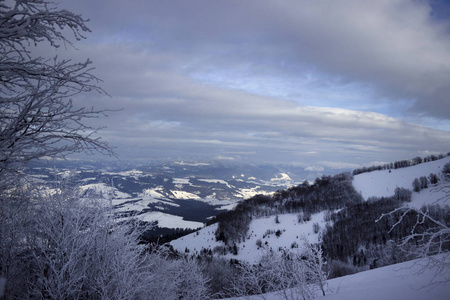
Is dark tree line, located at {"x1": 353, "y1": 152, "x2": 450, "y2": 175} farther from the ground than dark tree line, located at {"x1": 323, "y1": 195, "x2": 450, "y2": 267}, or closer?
farther from the ground

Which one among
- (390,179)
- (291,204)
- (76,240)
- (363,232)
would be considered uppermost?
(76,240)

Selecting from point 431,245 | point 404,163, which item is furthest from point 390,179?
point 431,245

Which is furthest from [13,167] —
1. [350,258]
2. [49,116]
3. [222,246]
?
[222,246]

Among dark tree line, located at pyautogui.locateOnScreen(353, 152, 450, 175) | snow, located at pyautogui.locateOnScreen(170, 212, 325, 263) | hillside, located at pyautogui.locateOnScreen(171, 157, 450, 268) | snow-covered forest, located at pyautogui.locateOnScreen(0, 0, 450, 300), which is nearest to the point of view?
snow-covered forest, located at pyautogui.locateOnScreen(0, 0, 450, 300)

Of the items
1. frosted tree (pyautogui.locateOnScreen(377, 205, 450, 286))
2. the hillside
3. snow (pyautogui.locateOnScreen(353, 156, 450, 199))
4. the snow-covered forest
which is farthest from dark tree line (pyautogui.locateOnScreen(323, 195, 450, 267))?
frosted tree (pyautogui.locateOnScreen(377, 205, 450, 286))

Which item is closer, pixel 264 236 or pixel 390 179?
pixel 264 236

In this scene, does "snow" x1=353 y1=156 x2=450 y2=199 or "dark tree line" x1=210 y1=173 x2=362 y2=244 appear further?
"snow" x1=353 y1=156 x2=450 y2=199

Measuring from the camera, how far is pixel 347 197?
13962cm

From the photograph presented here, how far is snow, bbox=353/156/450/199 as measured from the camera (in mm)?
→ 147125

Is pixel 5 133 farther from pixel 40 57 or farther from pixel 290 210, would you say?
pixel 290 210

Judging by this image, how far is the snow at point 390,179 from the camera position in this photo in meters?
147

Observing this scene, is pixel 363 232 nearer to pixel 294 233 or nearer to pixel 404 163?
pixel 294 233

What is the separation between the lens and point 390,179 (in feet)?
523

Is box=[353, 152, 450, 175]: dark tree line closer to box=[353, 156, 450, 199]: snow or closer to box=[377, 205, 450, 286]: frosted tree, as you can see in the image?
box=[353, 156, 450, 199]: snow
